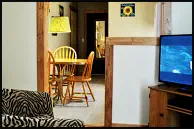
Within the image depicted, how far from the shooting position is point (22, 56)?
133 inches

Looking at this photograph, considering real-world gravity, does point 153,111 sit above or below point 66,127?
below

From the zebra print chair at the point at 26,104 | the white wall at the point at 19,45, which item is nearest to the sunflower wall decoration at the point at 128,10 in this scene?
the white wall at the point at 19,45

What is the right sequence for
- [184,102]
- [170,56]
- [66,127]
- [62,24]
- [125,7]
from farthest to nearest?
[125,7] < [62,24] < [170,56] < [184,102] < [66,127]

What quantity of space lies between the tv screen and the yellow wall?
8.79 ft

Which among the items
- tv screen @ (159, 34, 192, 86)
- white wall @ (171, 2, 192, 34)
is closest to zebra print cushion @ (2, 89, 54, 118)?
tv screen @ (159, 34, 192, 86)

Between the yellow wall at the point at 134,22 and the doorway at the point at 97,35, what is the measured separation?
247cm

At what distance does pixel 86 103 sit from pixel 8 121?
323 cm

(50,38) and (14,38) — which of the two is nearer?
(14,38)

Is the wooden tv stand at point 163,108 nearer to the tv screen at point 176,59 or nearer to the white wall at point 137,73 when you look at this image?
the tv screen at point 176,59

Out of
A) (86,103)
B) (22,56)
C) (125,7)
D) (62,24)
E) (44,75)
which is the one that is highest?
(125,7)

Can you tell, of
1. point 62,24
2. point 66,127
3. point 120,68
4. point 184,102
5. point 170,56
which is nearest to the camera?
point 66,127

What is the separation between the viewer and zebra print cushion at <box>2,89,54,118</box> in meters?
2.33

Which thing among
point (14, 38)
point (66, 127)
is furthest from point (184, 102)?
point (14, 38)

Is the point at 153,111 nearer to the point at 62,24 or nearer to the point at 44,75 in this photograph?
the point at 44,75
